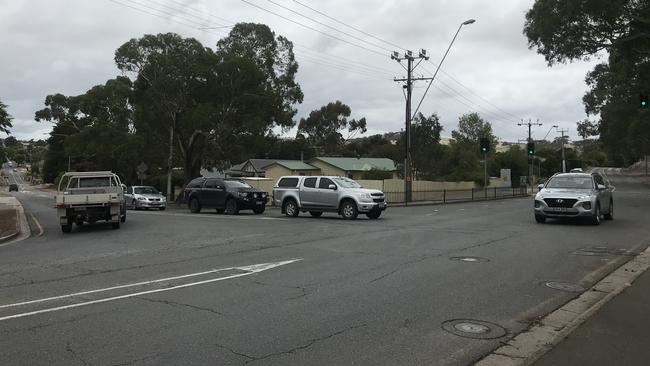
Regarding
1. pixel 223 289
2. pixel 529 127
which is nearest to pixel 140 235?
pixel 223 289

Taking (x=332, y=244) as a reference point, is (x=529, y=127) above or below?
above

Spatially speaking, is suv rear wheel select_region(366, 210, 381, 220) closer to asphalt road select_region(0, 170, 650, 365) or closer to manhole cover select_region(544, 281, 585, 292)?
asphalt road select_region(0, 170, 650, 365)

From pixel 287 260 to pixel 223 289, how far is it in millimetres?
2809

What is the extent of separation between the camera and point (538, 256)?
36.2 ft

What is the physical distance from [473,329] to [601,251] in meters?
7.43

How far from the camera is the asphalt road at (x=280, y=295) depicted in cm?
518

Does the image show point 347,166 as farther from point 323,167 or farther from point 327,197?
point 327,197

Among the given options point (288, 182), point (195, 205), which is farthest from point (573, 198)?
point (195, 205)

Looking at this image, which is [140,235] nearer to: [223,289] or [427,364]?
[223,289]

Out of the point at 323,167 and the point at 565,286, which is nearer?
the point at 565,286

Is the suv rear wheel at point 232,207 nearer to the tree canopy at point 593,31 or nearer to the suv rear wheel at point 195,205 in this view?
the suv rear wheel at point 195,205

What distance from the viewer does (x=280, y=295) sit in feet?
24.4

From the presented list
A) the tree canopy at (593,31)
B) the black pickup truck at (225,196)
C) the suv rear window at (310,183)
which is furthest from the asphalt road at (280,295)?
the tree canopy at (593,31)

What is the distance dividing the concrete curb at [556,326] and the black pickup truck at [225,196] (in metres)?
18.1
